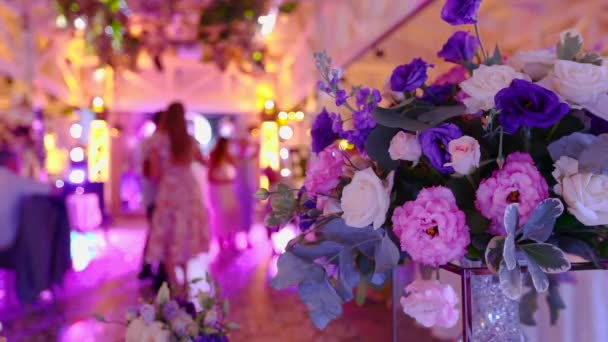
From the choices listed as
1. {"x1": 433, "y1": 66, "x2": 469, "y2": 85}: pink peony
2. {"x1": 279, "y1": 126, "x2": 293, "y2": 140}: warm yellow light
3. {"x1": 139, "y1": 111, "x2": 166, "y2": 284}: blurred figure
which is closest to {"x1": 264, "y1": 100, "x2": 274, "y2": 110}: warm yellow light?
{"x1": 279, "y1": 126, "x2": 293, "y2": 140}: warm yellow light

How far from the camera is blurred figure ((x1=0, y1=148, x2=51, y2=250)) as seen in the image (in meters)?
4.12

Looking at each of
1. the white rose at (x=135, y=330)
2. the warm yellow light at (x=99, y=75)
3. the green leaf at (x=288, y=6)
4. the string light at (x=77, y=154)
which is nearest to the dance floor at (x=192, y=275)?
the white rose at (x=135, y=330)

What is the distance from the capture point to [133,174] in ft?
44.1

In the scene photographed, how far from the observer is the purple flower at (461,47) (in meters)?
1.12

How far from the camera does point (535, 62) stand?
1.01 meters

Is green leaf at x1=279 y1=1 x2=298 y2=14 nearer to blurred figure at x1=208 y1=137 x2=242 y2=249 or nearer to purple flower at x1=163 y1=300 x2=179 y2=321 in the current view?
blurred figure at x1=208 y1=137 x2=242 y2=249

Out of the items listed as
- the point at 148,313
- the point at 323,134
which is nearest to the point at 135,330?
the point at 148,313

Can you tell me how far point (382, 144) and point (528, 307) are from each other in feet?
1.39

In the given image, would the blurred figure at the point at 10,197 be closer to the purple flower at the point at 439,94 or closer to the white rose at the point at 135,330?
the white rose at the point at 135,330

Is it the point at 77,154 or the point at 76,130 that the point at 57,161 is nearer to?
the point at 77,154

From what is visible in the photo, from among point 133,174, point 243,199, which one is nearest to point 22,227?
point 243,199

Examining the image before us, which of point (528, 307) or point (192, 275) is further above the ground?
point (528, 307)

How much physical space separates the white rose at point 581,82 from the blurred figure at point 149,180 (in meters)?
4.02

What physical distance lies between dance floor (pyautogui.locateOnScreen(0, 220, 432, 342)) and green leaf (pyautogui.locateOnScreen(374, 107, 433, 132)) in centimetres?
54
